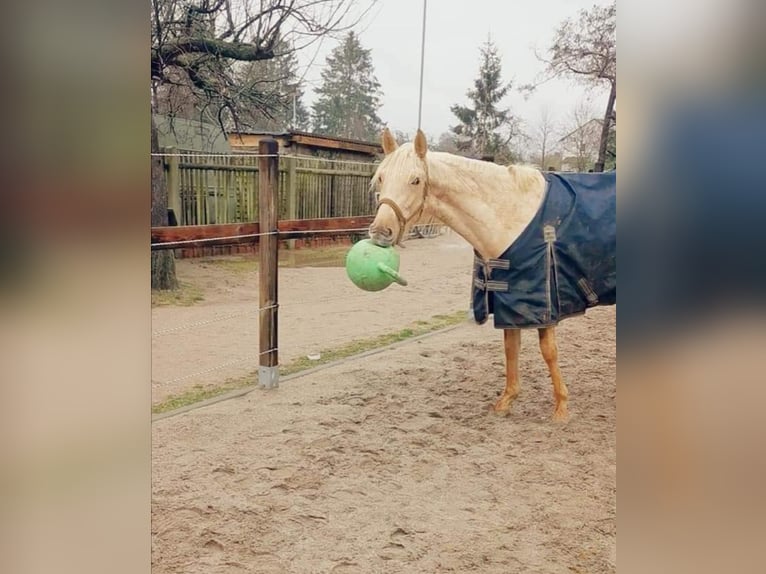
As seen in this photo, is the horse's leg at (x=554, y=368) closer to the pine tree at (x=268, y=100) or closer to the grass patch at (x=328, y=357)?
the grass patch at (x=328, y=357)

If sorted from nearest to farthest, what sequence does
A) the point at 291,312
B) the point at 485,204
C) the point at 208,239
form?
the point at 485,204
the point at 208,239
the point at 291,312

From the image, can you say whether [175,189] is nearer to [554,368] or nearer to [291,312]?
[291,312]

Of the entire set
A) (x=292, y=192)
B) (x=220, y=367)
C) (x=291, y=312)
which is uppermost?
(x=292, y=192)

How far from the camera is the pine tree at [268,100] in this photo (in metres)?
2.08

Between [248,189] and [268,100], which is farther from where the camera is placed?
[248,189]

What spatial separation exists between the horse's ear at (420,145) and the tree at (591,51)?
443mm

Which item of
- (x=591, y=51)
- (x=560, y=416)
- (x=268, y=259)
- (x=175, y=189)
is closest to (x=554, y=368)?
(x=560, y=416)

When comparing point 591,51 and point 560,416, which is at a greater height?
point 591,51

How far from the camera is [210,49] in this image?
199 centimetres

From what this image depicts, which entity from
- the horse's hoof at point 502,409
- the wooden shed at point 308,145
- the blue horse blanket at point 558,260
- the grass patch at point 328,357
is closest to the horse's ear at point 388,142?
A: the blue horse blanket at point 558,260

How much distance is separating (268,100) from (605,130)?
117 cm
